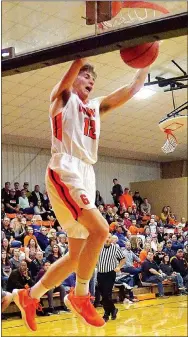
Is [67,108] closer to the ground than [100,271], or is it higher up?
higher up

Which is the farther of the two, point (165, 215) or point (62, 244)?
point (165, 215)

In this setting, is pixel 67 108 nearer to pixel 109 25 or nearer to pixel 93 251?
pixel 109 25

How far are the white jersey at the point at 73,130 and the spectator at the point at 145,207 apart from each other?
12.0m

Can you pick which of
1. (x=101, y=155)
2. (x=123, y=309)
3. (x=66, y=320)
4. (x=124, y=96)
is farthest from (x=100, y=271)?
(x=101, y=155)

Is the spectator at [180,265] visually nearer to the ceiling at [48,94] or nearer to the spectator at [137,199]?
the ceiling at [48,94]

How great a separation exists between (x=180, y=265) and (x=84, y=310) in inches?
369

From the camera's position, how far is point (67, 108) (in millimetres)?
2816

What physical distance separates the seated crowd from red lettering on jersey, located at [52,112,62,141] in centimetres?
490

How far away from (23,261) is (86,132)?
5.32m

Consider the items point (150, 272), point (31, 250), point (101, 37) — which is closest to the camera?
point (101, 37)

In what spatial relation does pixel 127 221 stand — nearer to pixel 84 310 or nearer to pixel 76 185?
pixel 84 310

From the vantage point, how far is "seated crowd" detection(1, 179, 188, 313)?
8344 mm

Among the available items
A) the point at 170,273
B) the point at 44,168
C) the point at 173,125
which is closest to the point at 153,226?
the point at 170,273

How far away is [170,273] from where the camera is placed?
1181 cm
